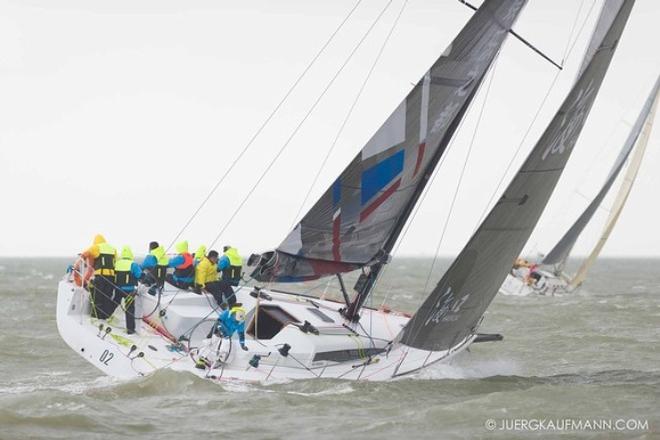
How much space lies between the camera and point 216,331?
501 inches

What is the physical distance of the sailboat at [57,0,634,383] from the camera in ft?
39.9

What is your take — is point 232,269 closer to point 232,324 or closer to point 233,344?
point 232,324

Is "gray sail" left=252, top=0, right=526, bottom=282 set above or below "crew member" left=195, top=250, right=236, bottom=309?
above

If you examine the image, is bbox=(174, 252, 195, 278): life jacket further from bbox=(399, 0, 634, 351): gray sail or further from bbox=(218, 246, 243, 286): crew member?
bbox=(399, 0, 634, 351): gray sail

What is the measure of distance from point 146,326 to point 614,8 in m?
7.64

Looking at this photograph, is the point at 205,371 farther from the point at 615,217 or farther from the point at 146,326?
the point at 615,217

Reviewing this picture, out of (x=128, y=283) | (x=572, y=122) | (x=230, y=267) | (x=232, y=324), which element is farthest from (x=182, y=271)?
(x=572, y=122)

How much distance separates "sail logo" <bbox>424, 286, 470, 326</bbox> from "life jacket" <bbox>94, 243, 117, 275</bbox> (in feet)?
14.8

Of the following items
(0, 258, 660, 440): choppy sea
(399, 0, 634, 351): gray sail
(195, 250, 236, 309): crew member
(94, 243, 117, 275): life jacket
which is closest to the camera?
(0, 258, 660, 440): choppy sea

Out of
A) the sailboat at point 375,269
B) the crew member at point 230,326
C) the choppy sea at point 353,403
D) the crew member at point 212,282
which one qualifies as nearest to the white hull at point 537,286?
the choppy sea at point 353,403

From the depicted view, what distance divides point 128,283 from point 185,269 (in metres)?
1.20

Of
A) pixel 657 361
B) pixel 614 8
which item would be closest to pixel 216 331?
pixel 614 8

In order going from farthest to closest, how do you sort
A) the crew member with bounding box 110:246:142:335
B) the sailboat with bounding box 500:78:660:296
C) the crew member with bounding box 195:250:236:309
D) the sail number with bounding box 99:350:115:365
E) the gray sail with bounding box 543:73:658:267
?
the sailboat with bounding box 500:78:660:296 < the gray sail with bounding box 543:73:658:267 < the crew member with bounding box 195:250:236:309 < the crew member with bounding box 110:246:142:335 < the sail number with bounding box 99:350:115:365

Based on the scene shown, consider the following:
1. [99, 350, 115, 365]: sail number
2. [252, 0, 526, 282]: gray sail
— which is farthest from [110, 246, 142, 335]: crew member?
[252, 0, 526, 282]: gray sail
